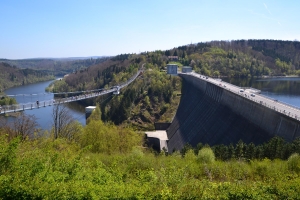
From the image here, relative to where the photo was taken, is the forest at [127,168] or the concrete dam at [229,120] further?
the concrete dam at [229,120]

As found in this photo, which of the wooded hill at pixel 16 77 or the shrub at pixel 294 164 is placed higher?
the shrub at pixel 294 164

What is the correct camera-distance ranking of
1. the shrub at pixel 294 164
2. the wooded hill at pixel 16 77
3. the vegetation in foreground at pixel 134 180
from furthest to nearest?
the wooded hill at pixel 16 77 → the shrub at pixel 294 164 → the vegetation in foreground at pixel 134 180

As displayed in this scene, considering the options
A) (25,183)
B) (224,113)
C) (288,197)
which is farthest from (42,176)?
(224,113)

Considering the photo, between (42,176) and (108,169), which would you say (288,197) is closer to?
(108,169)

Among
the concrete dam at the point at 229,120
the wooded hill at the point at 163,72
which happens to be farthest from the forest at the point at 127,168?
the wooded hill at the point at 163,72

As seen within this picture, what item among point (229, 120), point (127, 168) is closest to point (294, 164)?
point (127, 168)

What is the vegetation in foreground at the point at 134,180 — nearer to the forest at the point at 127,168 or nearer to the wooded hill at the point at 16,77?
the forest at the point at 127,168
